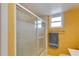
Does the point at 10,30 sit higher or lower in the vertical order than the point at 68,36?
higher

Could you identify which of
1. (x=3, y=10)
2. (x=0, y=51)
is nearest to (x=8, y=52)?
(x=0, y=51)

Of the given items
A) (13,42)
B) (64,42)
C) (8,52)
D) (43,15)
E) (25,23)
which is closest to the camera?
(8,52)

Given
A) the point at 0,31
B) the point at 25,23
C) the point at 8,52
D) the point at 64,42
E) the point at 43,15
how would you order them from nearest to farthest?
1. the point at 0,31
2. the point at 8,52
3. the point at 25,23
4. the point at 43,15
5. the point at 64,42

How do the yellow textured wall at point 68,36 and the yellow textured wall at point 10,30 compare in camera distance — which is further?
the yellow textured wall at point 68,36

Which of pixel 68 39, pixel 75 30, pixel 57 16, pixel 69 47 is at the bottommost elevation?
pixel 69 47

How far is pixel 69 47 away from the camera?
10.3ft

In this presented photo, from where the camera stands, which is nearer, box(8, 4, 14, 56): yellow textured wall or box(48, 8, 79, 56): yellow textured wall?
box(8, 4, 14, 56): yellow textured wall

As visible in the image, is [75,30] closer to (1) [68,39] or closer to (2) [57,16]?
(1) [68,39]

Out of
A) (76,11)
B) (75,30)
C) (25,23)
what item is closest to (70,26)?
(75,30)

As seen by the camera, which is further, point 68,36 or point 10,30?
point 68,36

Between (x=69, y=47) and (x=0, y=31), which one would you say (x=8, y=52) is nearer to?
(x=0, y=31)

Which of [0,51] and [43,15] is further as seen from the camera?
[43,15]

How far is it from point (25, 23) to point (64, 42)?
184cm

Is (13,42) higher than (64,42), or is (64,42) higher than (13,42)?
(13,42)
